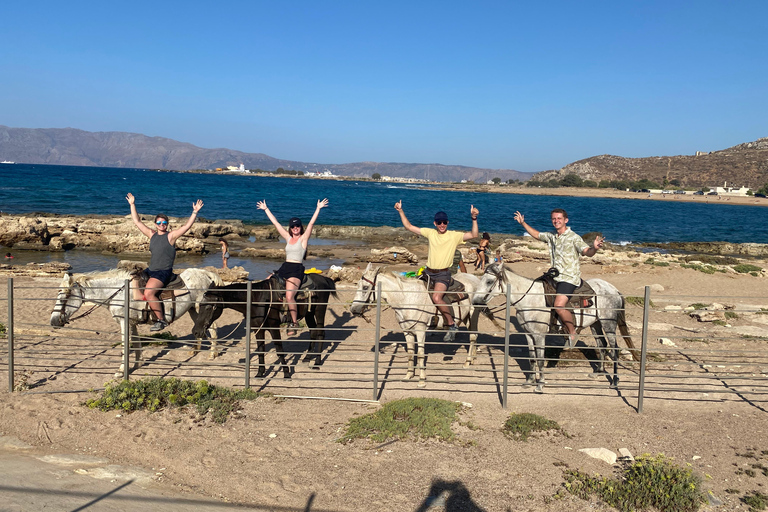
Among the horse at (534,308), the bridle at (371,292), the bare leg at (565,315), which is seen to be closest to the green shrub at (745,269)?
the horse at (534,308)

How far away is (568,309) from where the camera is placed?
835cm

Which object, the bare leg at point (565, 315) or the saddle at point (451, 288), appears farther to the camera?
the saddle at point (451, 288)

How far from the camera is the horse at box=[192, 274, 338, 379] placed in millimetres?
9047

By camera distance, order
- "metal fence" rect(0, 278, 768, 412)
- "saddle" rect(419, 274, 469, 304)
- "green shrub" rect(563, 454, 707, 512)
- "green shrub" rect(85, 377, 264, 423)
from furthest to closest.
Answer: "saddle" rect(419, 274, 469, 304), "metal fence" rect(0, 278, 768, 412), "green shrub" rect(85, 377, 264, 423), "green shrub" rect(563, 454, 707, 512)

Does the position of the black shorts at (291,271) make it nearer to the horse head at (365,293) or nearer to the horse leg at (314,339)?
the horse leg at (314,339)

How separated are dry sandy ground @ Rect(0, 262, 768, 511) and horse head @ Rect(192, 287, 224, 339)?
0.68m

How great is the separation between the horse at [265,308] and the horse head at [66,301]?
2.03m

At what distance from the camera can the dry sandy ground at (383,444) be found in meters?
5.49

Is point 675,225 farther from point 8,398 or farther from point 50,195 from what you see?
point 50,195

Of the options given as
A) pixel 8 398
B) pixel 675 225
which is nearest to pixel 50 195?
pixel 8 398

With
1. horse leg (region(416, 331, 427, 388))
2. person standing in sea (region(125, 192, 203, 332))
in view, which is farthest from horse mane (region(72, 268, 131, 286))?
horse leg (region(416, 331, 427, 388))

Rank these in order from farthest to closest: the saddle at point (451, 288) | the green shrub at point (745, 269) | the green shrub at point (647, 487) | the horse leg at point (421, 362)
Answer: the green shrub at point (745, 269), the saddle at point (451, 288), the horse leg at point (421, 362), the green shrub at point (647, 487)

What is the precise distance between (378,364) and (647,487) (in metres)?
4.54

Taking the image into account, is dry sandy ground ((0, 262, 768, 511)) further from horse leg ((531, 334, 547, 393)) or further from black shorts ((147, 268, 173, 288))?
black shorts ((147, 268, 173, 288))
